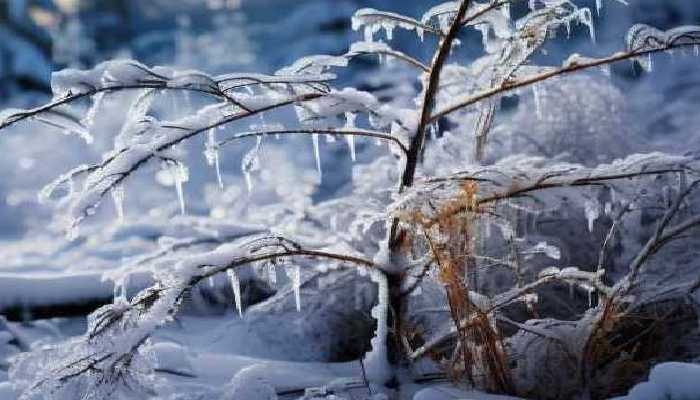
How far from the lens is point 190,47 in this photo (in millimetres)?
8422

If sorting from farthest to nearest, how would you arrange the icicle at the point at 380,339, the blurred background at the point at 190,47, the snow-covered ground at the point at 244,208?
the blurred background at the point at 190,47
the snow-covered ground at the point at 244,208
the icicle at the point at 380,339

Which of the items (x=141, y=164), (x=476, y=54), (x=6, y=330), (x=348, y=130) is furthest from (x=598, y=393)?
(x=476, y=54)

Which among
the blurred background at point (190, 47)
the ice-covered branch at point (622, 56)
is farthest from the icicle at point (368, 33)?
the blurred background at point (190, 47)

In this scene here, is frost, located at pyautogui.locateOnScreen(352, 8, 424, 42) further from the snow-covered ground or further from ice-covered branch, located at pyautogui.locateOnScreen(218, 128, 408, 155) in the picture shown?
the snow-covered ground

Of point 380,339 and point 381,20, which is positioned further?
point 380,339

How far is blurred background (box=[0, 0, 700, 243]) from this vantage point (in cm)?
666

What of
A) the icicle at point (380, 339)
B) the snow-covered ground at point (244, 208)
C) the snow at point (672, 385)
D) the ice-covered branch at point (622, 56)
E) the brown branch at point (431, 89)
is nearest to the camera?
the snow at point (672, 385)

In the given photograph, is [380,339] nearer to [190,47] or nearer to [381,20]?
[381,20]

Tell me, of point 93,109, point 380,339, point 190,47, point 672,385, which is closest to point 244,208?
point 380,339

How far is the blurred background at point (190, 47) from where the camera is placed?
6.66m

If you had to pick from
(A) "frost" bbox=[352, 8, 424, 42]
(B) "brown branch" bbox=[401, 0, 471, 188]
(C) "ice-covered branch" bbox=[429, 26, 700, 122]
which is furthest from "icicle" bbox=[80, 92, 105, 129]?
(C) "ice-covered branch" bbox=[429, 26, 700, 122]

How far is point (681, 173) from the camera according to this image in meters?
1.56

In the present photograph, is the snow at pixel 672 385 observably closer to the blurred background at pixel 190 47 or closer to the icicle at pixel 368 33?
the icicle at pixel 368 33

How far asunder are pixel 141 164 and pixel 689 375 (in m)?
1.14
